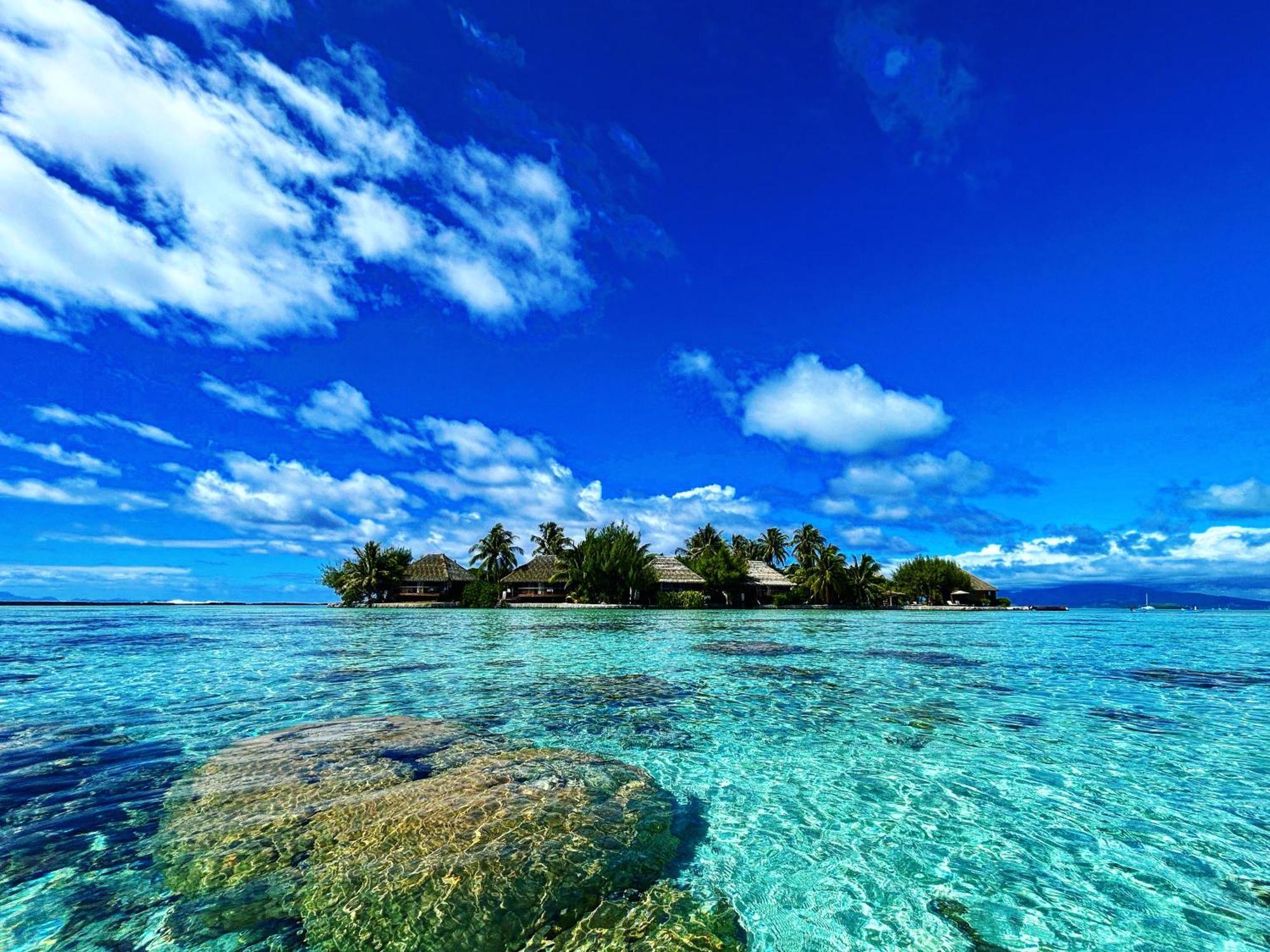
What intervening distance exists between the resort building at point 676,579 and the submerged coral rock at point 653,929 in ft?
178

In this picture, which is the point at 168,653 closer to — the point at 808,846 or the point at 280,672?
the point at 280,672

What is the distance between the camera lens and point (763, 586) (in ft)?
209

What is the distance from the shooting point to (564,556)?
5822 cm

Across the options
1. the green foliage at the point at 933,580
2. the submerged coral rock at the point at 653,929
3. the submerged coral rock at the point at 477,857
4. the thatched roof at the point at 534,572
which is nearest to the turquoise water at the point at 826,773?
the submerged coral rock at the point at 653,929

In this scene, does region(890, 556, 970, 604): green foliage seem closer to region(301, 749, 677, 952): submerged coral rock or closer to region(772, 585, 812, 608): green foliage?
region(772, 585, 812, 608): green foliage

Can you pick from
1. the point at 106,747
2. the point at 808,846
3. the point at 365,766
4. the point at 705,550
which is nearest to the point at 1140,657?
the point at 808,846

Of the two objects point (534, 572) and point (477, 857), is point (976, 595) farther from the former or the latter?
point (477, 857)

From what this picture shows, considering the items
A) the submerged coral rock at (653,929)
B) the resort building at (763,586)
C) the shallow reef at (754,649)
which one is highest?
the resort building at (763,586)

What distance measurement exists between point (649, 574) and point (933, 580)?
39.0 meters

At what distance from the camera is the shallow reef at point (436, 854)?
3.43 m

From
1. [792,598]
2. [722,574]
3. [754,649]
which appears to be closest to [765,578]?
[792,598]

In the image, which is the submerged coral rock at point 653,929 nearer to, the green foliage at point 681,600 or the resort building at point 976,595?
the green foliage at point 681,600

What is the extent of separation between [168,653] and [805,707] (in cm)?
1853

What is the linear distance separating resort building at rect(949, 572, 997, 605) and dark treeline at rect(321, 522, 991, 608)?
32.5 inches
